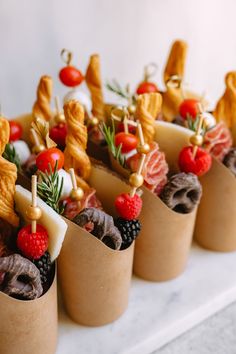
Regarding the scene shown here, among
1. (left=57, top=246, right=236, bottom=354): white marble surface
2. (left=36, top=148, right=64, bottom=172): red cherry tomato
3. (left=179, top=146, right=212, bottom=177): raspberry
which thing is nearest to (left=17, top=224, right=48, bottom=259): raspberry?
(left=36, top=148, right=64, bottom=172): red cherry tomato

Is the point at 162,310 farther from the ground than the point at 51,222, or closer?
closer

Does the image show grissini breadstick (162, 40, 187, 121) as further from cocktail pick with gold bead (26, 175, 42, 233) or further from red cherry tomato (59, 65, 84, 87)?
cocktail pick with gold bead (26, 175, 42, 233)

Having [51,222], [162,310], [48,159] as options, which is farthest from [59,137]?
[162,310]

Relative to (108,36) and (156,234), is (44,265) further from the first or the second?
(108,36)

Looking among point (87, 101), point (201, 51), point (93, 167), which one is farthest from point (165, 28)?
point (93, 167)

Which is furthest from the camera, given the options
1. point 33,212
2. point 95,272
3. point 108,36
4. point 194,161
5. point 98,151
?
point 108,36

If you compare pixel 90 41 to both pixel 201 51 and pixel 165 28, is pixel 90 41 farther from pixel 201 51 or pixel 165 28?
pixel 201 51

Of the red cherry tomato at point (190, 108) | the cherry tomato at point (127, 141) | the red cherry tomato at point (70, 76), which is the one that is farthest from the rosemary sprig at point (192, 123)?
the red cherry tomato at point (70, 76)

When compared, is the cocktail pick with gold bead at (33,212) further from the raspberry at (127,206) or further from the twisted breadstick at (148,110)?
the twisted breadstick at (148,110)
